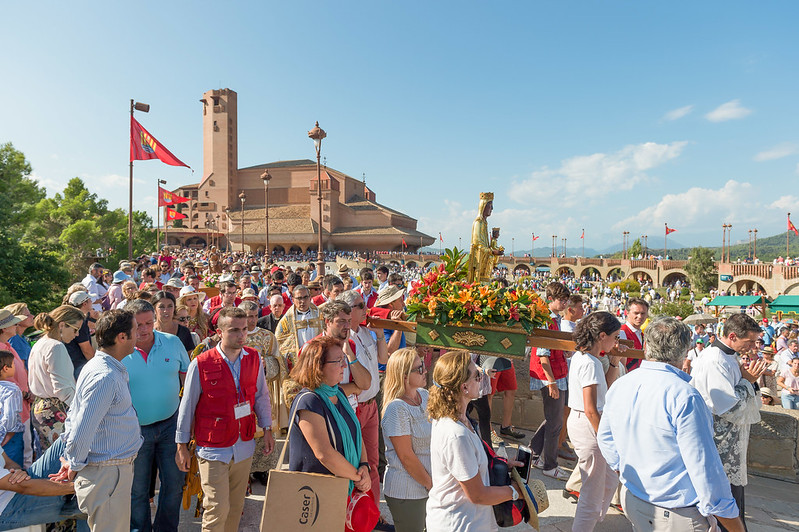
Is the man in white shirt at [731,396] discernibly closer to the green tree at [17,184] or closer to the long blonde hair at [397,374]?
the long blonde hair at [397,374]

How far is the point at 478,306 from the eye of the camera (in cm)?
395

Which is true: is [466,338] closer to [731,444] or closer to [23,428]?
[731,444]

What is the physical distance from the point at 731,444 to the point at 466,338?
2.01m

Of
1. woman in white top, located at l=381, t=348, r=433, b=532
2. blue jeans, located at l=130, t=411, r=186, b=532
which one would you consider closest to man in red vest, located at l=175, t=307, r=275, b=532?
blue jeans, located at l=130, t=411, r=186, b=532

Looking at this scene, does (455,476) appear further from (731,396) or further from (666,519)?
(731,396)

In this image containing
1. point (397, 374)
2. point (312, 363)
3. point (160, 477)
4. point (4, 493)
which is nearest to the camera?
point (312, 363)

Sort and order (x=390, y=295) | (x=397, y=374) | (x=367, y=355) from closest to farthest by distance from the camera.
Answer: (x=397, y=374), (x=367, y=355), (x=390, y=295)

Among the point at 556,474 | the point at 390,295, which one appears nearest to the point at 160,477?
the point at 390,295

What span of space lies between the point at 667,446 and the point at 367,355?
2438 millimetres

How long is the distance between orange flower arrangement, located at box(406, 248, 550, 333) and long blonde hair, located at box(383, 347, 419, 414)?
3.32ft

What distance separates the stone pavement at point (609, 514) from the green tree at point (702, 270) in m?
59.1

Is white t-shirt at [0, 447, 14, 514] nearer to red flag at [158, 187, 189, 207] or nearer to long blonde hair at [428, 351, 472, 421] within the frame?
long blonde hair at [428, 351, 472, 421]

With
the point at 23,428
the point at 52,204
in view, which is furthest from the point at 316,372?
the point at 52,204

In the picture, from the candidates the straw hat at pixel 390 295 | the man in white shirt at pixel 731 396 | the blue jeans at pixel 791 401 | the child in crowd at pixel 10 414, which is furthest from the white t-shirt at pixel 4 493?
the blue jeans at pixel 791 401
